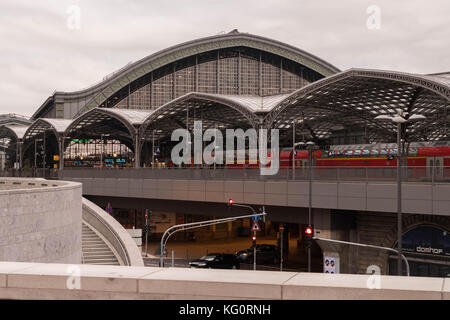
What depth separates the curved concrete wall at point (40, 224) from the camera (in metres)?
17.5

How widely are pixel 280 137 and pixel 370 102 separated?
60.5 feet

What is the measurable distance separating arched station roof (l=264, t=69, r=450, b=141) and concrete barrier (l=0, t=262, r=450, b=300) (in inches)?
1335

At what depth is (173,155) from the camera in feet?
335

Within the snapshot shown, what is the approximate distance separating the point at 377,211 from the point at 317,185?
4.31m

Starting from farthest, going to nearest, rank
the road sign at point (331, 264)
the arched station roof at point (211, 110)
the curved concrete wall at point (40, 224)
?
1. the arched station roof at point (211, 110)
2. the road sign at point (331, 264)
3. the curved concrete wall at point (40, 224)

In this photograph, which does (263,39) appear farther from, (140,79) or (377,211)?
(377,211)

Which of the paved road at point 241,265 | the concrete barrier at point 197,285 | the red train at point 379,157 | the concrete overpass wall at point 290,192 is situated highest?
the red train at point 379,157

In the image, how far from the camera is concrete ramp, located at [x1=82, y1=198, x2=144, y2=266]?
2634cm

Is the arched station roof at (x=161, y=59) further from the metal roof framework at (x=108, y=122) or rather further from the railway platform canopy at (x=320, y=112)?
the railway platform canopy at (x=320, y=112)

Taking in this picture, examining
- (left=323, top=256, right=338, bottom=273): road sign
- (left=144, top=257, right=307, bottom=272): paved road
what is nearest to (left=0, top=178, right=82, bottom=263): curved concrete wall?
(left=323, top=256, right=338, bottom=273): road sign

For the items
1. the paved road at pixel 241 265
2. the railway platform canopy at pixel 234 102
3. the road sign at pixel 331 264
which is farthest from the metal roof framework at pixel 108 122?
the road sign at pixel 331 264

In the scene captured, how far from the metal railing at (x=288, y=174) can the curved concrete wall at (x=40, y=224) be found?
17.5 metres

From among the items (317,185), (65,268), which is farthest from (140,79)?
(65,268)

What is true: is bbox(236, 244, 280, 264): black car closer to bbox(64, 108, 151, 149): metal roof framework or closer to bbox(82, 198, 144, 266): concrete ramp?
bbox(82, 198, 144, 266): concrete ramp
